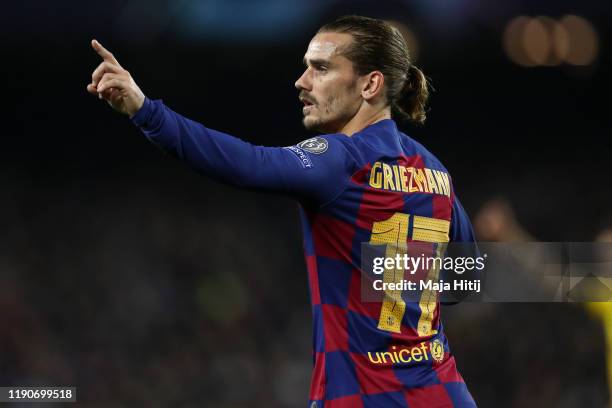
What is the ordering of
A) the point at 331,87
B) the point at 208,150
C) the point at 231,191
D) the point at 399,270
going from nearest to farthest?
the point at 208,150 → the point at 399,270 → the point at 331,87 → the point at 231,191

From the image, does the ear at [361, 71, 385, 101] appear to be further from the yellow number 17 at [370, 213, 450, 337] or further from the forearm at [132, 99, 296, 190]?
the forearm at [132, 99, 296, 190]

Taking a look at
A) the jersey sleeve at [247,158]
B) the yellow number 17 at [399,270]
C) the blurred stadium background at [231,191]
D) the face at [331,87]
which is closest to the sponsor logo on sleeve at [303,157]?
the jersey sleeve at [247,158]

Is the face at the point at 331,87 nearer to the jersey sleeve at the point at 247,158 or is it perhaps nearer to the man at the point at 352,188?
the man at the point at 352,188

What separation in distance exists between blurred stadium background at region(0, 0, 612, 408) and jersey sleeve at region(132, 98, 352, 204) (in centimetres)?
539

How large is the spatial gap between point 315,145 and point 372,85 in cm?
50

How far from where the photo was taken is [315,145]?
2648 millimetres

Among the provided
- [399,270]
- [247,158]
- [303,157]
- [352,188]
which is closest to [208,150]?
[247,158]

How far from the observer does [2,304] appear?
788 cm

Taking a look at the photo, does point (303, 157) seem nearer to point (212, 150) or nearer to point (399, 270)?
point (212, 150)

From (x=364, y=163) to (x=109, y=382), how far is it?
18.4ft

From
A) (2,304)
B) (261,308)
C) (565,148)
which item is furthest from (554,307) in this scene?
(2,304)

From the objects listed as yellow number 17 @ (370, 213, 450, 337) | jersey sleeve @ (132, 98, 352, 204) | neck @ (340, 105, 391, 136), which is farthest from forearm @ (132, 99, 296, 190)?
neck @ (340, 105, 391, 136)

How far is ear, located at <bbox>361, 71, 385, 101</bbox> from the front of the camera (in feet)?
9.92

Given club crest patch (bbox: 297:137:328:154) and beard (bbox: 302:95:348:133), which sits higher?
beard (bbox: 302:95:348:133)
